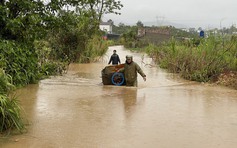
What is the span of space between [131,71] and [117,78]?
2.58ft

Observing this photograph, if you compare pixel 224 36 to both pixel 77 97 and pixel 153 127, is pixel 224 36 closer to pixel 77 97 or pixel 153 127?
pixel 77 97

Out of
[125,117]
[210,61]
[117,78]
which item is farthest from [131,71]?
[210,61]

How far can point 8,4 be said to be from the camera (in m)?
12.4

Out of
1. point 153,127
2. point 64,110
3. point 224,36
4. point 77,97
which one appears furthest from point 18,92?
point 224,36

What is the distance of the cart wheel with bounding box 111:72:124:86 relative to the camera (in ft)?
45.0

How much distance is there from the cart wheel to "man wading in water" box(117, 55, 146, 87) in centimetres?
20

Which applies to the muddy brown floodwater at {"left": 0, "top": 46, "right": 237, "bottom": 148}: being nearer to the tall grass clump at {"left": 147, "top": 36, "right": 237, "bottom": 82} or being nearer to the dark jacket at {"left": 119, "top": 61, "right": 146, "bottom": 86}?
the dark jacket at {"left": 119, "top": 61, "right": 146, "bottom": 86}

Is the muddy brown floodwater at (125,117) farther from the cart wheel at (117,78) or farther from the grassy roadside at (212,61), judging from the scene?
the grassy roadside at (212,61)

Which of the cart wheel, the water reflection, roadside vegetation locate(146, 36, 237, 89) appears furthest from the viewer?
roadside vegetation locate(146, 36, 237, 89)

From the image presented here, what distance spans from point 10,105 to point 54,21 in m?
6.85

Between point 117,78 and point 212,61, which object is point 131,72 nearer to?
point 117,78

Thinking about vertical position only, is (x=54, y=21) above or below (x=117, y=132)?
above

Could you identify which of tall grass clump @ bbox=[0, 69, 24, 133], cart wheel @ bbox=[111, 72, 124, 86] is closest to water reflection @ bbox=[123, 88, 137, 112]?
cart wheel @ bbox=[111, 72, 124, 86]

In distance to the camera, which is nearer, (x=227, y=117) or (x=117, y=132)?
(x=117, y=132)
